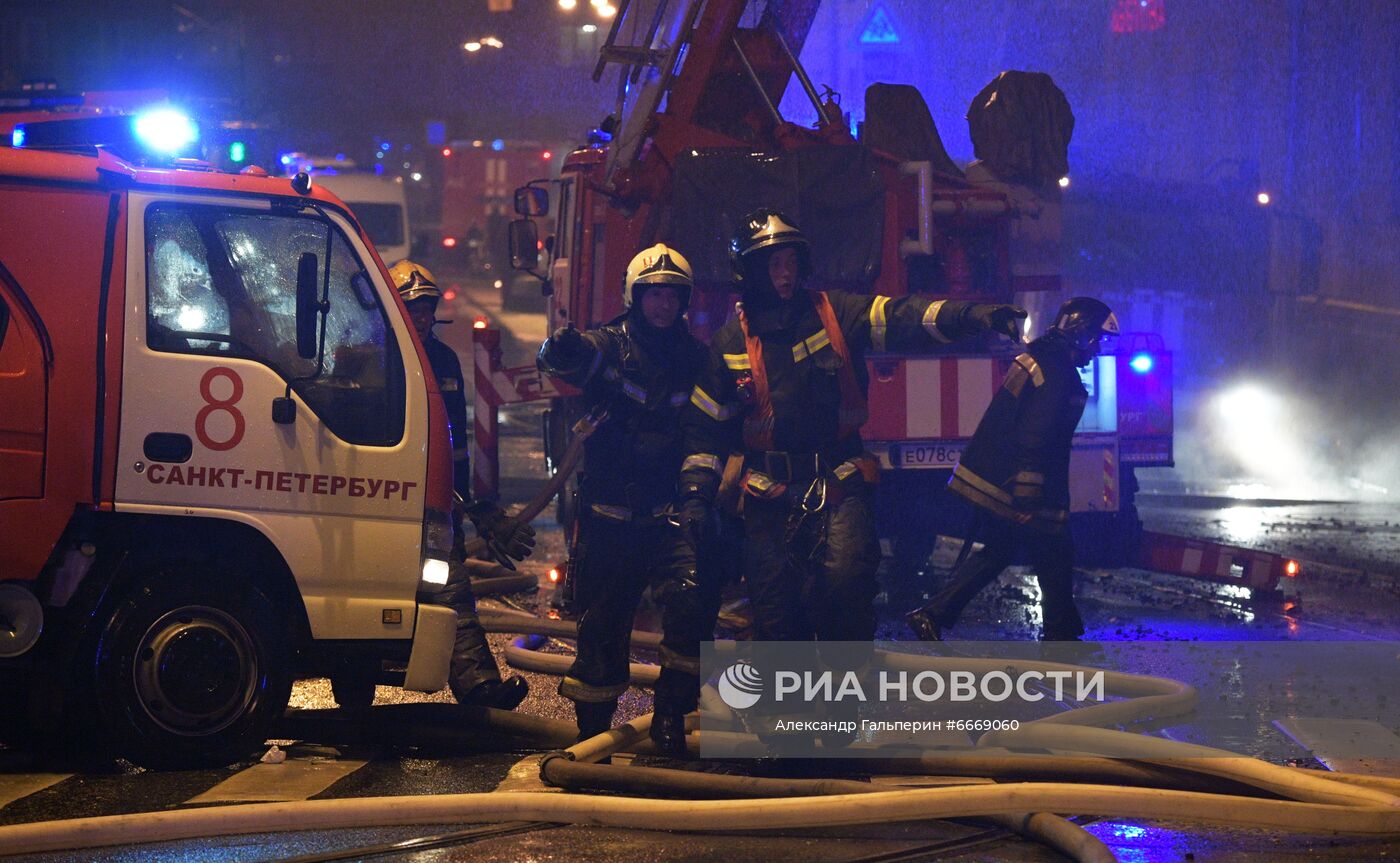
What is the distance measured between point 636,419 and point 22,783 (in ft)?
7.81

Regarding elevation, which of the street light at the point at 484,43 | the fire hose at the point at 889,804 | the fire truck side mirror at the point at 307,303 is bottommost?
the fire hose at the point at 889,804

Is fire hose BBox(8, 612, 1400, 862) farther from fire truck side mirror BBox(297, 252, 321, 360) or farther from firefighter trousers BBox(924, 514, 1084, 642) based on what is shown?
firefighter trousers BBox(924, 514, 1084, 642)

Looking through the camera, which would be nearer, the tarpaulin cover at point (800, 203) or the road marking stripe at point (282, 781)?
the road marking stripe at point (282, 781)

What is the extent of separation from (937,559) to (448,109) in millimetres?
46565

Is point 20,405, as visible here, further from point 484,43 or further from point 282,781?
point 484,43

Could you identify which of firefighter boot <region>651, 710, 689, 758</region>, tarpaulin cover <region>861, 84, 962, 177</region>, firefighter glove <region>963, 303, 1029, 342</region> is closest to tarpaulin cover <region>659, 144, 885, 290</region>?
tarpaulin cover <region>861, 84, 962, 177</region>

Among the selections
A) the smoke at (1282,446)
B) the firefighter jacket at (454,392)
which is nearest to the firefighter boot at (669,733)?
the firefighter jacket at (454,392)

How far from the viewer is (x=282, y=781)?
16.5 feet

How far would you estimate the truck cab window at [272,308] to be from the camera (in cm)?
514

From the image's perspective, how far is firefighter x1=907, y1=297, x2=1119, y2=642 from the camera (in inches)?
277

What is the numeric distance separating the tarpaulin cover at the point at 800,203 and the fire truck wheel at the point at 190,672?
12.8 ft

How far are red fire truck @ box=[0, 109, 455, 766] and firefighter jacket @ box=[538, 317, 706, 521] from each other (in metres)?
0.58

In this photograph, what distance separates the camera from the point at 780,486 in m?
5.61

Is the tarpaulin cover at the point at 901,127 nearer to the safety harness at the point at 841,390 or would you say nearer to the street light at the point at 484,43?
the safety harness at the point at 841,390
